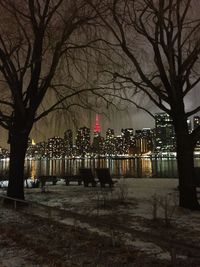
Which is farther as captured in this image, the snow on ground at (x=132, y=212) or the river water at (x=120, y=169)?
the river water at (x=120, y=169)

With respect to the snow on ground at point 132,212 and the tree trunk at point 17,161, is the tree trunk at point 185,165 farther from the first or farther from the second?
the tree trunk at point 17,161

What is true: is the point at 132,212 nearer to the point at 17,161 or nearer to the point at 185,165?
the point at 185,165

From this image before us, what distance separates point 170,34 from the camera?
11359 millimetres

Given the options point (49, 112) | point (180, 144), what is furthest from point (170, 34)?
point (49, 112)

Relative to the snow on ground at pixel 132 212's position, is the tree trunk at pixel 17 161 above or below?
above

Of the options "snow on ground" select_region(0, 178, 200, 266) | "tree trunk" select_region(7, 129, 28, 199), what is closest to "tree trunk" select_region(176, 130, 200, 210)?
"snow on ground" select_region(0, 178, 200, 266)

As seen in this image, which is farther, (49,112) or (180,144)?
(49,112)

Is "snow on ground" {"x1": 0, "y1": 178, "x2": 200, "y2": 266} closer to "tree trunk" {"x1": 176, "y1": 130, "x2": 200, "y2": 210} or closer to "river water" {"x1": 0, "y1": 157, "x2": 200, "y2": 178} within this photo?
"tree trunk" {"x1": 176, "y1": 130, "x2": 200, "y2": 210}

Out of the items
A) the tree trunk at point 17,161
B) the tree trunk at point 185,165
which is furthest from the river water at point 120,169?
the tree trunk at point 185,165

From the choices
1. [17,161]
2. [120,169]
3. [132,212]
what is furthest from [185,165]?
[120,169]

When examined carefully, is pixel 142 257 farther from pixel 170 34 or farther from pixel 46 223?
pixel 170 34

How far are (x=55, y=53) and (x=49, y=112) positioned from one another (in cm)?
234

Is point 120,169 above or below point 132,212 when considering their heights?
above

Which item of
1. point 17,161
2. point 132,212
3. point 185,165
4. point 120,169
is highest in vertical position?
point 120,169
